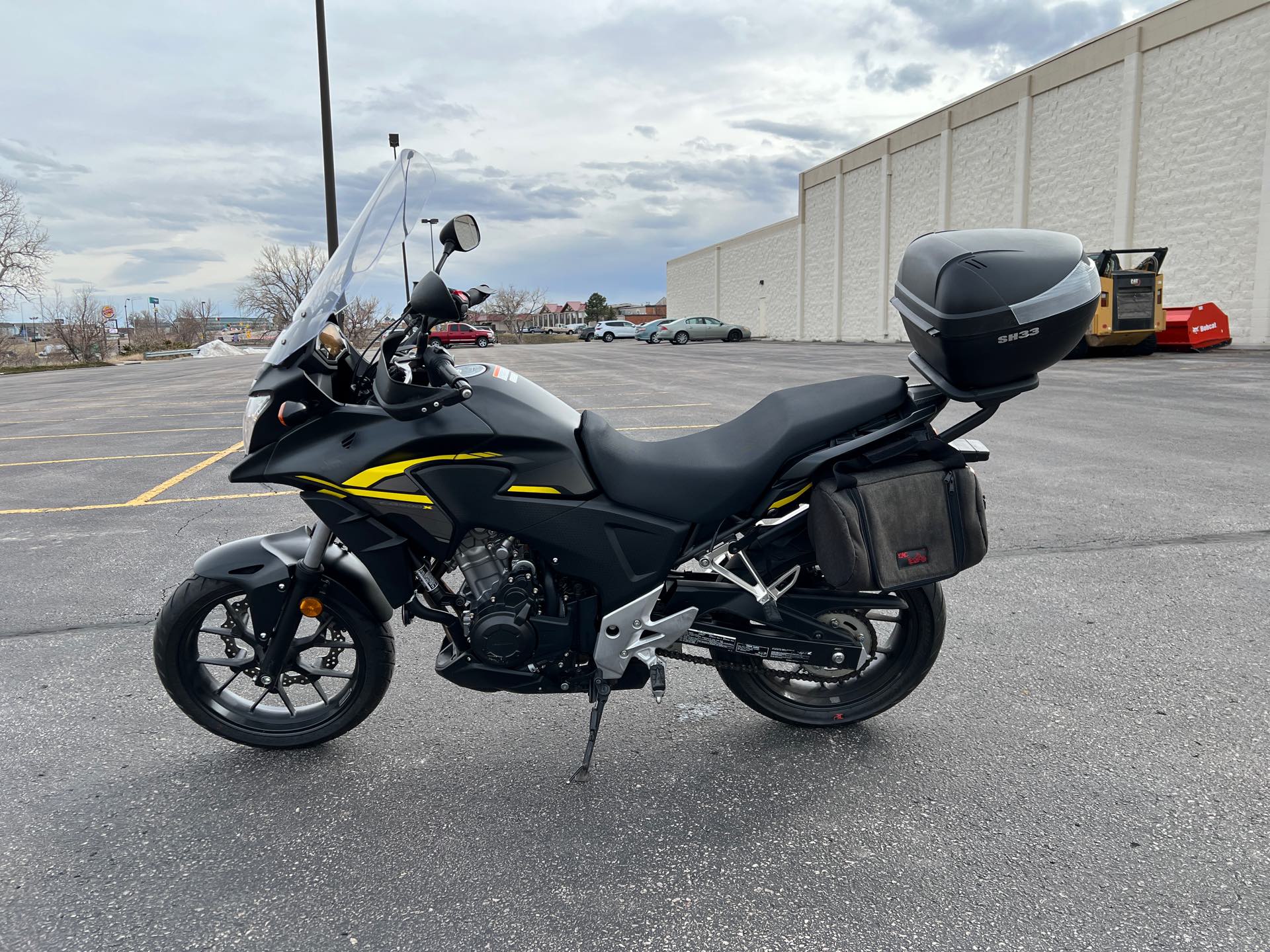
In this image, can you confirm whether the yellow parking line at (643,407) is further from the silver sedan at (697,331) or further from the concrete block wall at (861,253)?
the silver sedan at (697,331)

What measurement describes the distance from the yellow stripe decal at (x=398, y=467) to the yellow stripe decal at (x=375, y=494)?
0.07 feet

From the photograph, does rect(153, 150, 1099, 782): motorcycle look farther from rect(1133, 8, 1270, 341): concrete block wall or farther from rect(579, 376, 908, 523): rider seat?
rect(1133, 8, 1270, 341): concrete block wall

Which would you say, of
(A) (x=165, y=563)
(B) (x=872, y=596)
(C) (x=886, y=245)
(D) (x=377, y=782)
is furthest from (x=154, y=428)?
(C) (x=886, y=245)

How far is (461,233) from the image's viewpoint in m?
2.47

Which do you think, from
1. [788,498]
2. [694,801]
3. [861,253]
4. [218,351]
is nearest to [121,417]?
[694,801]

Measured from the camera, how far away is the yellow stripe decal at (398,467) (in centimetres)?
243

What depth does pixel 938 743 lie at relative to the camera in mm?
2883

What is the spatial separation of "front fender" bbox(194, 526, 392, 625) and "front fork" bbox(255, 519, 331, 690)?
29 mm

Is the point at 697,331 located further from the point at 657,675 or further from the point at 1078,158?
the point at 657,675

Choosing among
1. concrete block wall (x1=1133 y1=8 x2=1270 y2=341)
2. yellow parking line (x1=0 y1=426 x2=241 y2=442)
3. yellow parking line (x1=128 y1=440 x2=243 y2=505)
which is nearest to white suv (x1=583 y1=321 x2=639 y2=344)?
concrete block wall (x1=1133 y1=8 x2=1270 y2=341)

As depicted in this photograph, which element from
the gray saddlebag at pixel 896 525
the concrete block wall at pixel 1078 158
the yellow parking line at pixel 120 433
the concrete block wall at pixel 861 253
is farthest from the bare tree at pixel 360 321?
the concrete block wall at pixel 861 253

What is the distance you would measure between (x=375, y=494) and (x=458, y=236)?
78cm

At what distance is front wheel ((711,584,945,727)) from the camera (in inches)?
111

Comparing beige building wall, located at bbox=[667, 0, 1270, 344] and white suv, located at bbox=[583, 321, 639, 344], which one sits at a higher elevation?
beige building wall, located at bbox=[667, 0, 1270, 344]
